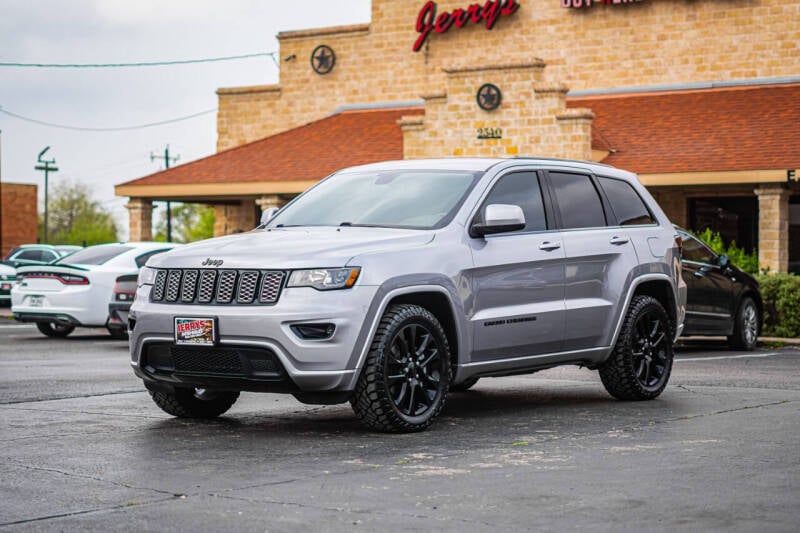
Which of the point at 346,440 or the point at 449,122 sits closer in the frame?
the point at 346,440

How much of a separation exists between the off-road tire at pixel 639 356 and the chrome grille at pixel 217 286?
3465 millimetres

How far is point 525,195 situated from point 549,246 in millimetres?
463

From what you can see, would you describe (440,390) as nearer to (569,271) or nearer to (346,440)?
(346,440)

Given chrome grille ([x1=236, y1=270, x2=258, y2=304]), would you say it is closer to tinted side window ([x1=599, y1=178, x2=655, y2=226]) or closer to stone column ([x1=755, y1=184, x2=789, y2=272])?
tinted side window ([x1=599, y1=178, x2=655, y2=226])

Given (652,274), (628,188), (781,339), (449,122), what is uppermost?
(449,122)

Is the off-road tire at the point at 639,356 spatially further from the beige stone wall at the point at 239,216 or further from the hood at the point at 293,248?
the beige stone wall at the point at 239,216

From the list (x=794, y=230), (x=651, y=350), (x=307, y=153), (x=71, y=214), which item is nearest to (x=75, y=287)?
(x=651, y=350)

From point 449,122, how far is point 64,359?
653 inches

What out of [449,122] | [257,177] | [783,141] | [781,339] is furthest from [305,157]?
[781,339]

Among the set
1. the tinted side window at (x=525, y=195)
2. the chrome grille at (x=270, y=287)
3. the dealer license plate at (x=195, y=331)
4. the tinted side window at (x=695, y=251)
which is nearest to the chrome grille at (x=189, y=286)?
the dealer license plate at (x=195, y=331)

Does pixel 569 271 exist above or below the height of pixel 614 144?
below

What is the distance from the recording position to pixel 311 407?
35.7 ft

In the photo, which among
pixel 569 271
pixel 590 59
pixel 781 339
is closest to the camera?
pixel 569 271

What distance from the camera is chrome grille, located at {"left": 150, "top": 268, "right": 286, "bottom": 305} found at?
28.5 ft
